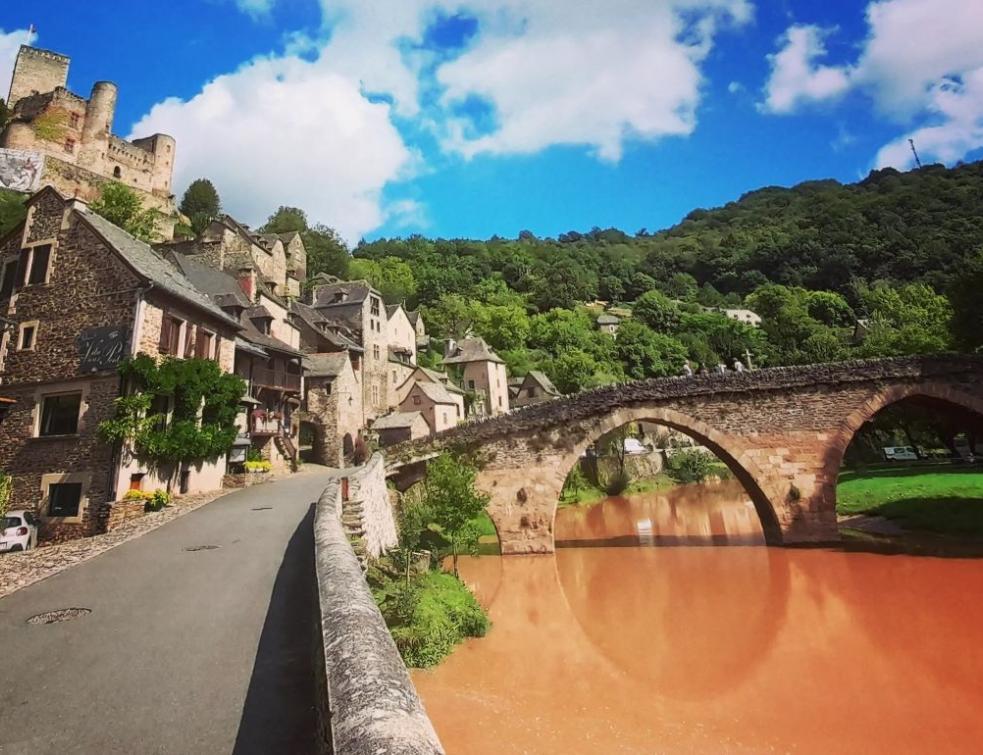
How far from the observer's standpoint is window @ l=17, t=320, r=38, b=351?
16.6 metres

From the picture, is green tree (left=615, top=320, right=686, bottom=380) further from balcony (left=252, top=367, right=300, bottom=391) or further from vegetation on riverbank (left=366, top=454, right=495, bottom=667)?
vegetation on riverbank (left=366, top=454, right=495, bottom=667)

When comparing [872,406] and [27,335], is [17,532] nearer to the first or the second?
[27,335]

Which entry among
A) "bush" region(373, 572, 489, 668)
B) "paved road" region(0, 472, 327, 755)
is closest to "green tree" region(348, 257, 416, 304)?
"bush" region(373, 572, 489, 668)

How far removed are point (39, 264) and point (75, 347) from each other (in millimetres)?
3846

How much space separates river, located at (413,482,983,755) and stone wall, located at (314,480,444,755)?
4892 millimetres

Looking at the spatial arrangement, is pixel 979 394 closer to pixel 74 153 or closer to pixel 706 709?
pixel 706 709

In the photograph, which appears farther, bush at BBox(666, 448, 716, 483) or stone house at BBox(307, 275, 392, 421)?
bush at BBox(666, 448, 716, 483)

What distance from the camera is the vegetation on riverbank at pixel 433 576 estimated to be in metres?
10.2

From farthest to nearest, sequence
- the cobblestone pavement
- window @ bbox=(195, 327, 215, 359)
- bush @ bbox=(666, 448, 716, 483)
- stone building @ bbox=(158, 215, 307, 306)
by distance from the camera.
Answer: bush @ bbox=(666, 448, 716, 483), stone building @ bbox=(158, 215, 307, 306), window @ bbox=(195, 327, 215, 359), the cobblestone pavement

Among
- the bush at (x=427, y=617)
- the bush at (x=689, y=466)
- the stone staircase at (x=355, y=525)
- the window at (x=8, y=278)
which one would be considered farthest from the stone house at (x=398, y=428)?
the bush at (x=689, y=466)

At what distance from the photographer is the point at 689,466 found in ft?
134

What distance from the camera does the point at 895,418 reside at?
3319cm

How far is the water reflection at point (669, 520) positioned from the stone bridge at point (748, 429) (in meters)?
3.30

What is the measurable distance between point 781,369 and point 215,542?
17.9 meters
